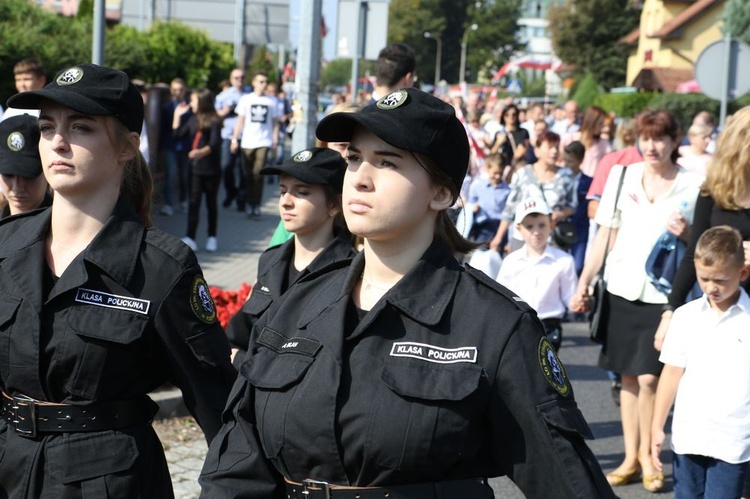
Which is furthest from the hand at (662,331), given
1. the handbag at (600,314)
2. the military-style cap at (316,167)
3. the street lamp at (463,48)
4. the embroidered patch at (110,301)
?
the street lamp at (463,48)

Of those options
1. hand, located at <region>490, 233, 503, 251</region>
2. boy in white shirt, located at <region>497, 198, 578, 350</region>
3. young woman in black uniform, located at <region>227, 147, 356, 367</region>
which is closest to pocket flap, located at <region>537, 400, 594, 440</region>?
young woman in black uniform, located at <region>227, 147, 356, 367</region>

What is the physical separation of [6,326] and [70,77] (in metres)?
0.77

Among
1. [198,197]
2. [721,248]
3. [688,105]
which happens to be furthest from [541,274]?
[688,105]

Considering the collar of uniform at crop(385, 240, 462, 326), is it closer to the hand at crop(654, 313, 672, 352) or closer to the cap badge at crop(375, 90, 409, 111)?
the cap badge at crop(375, 90, 409, 111)

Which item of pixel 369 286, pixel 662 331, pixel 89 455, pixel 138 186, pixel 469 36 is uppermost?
pixel 469 36

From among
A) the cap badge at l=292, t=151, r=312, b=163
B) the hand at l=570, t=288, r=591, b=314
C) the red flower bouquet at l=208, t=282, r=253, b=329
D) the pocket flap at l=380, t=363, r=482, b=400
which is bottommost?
the red flower bouquet at l=208, t=282, r=253, b=329

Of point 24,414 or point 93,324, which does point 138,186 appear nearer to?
point 93,324

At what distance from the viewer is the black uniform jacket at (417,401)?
8.64 feet

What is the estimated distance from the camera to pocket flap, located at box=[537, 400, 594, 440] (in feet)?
8.64

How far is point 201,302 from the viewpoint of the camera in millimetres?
3668

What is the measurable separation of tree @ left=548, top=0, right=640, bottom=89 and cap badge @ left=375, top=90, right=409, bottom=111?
73.4m

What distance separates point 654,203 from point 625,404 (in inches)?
47.3

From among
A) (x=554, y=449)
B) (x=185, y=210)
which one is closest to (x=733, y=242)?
(x=554, y=449)

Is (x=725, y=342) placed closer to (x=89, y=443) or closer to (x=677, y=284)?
(x=677, y=284)
